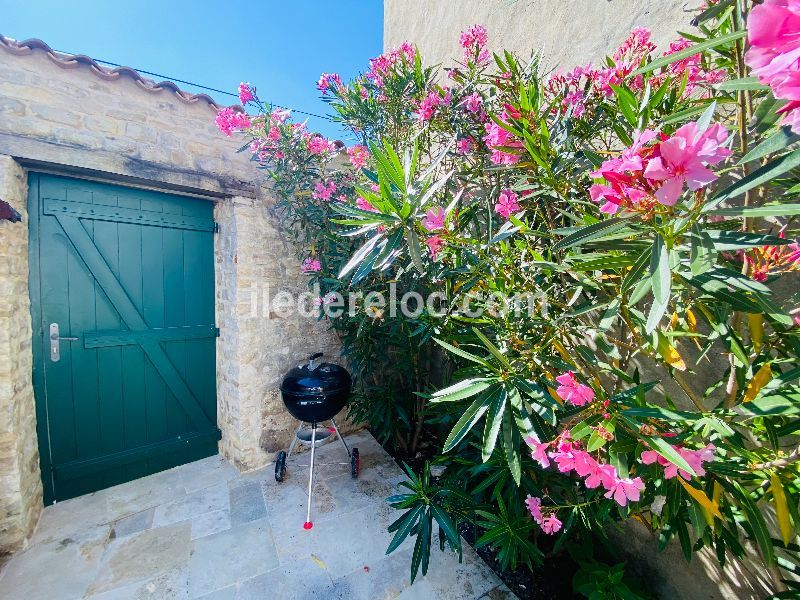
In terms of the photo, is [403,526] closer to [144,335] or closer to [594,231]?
[594,231]

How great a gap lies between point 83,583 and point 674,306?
3482mm

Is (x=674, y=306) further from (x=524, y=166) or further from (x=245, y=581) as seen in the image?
(x=245, y=581)

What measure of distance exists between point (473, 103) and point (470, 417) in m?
1.91

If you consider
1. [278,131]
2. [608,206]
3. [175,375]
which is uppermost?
[278,131]

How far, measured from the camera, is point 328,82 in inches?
107

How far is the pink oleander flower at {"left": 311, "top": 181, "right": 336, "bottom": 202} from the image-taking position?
283cm

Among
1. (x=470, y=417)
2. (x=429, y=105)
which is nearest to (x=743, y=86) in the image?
(x=470, y=417)

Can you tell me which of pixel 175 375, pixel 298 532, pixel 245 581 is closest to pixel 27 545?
pixel 175 375

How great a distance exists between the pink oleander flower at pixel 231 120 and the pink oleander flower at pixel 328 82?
67cm

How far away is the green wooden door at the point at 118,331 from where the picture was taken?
2439mm

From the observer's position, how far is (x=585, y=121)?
169 centimetres

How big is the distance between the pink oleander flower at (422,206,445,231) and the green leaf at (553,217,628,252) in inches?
24.6

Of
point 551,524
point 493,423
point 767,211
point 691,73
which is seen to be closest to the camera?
point 767,211

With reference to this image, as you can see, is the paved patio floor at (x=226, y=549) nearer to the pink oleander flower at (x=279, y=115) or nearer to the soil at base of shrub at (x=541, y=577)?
the soil at base of shrub at (x=541, y=577)
